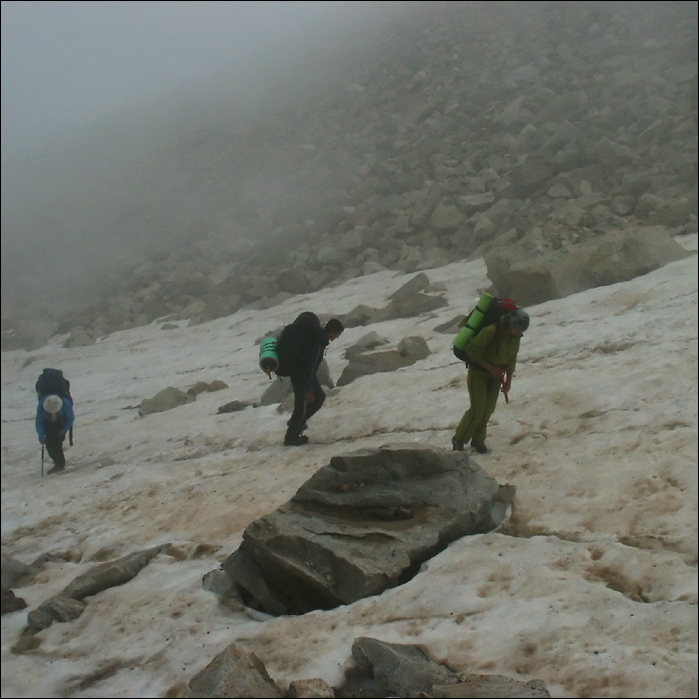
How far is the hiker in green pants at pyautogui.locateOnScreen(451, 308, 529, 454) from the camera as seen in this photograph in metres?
6.71

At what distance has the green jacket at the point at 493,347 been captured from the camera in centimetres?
674

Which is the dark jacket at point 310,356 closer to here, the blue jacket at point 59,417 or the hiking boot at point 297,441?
the hiking boot at point 297,441

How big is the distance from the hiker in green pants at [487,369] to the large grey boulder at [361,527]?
1.11 meters

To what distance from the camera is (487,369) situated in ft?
22.7

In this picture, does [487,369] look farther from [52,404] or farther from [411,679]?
[52,404]

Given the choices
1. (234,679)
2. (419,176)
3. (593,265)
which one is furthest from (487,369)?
(419,176)

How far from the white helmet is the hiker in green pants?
6181mm

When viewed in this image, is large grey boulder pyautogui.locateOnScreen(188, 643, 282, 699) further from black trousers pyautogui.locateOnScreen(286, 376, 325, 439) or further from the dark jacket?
black trousers pyautogui.locateOnScreen(286, 376, 325, 439)

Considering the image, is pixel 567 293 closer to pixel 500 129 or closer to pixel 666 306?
pixel 666 306

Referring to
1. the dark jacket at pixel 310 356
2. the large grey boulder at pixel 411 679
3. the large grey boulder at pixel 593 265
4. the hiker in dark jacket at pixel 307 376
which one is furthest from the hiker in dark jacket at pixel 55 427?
the large grey boulder at pixel 411 679

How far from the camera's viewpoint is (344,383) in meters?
11.1

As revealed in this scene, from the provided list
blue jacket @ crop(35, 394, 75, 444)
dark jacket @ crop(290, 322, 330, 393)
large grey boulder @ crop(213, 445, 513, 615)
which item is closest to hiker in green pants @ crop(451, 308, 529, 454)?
large grey boulder @ crop(213, 445, 513, 615)

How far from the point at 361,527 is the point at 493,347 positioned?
2341 mm

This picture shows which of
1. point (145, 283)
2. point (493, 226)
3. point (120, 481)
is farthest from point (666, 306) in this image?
point (145, 283)
